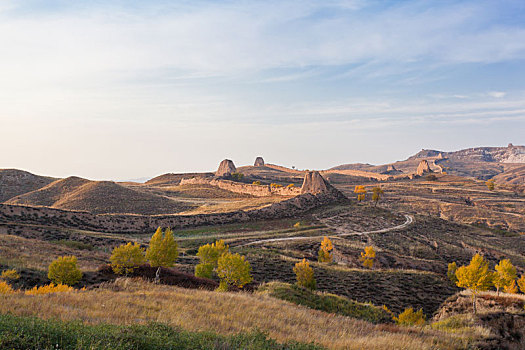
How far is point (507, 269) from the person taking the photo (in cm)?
3048

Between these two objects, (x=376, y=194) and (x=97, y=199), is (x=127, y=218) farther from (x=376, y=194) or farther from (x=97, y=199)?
(x=376, y=194)

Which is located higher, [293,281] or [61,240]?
[61,240]

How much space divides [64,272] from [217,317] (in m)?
10.0

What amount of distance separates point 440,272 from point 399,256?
5074 millimetres

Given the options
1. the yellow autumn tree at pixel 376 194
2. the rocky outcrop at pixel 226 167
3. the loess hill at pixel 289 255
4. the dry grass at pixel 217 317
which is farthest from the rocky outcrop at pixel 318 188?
the rocky outcrop at pixel 226 167

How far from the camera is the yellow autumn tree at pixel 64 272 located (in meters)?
15.8

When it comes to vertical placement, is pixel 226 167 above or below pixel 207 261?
above

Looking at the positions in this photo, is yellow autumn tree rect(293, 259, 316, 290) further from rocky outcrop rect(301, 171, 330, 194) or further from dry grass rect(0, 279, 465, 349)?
rocky outcrop rect(301, 171, 330, 194)

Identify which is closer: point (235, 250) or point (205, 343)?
point (205, 343)

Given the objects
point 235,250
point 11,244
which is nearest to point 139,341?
point 11,244

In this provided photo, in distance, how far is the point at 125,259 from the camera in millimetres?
Answer: 19953

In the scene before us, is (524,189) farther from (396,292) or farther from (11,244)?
(11,244)

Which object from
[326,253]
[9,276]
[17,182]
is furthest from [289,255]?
[17,182]

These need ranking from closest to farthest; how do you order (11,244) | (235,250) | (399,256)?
(11,244)
(235,250)
(399,256)
